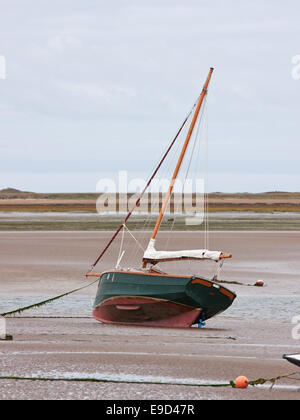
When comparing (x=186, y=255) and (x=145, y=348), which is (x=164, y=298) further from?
(x=145, y=348)

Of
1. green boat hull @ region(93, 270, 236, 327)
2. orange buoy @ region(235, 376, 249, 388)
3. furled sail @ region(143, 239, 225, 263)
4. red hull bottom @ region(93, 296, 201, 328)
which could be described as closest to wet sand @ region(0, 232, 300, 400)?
orange buoy @ region(235, 376, 249, 388)

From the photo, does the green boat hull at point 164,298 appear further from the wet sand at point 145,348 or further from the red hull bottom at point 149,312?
the wet sand at point 145,348

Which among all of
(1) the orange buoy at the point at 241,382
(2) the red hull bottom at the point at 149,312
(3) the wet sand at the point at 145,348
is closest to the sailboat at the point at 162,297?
(2) the red hull bottom at the point at 149,312

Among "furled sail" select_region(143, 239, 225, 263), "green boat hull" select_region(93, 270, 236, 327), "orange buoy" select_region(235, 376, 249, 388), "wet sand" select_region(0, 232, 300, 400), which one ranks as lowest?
"wet sand" select_region(0, 232, 300, 400)

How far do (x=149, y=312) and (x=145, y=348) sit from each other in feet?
16.8

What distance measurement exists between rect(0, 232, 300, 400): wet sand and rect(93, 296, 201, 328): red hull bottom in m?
0.49

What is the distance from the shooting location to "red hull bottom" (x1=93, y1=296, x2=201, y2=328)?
23.8 meters

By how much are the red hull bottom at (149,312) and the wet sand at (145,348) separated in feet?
1.62

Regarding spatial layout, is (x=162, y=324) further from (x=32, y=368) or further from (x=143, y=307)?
(x=32, y=368)

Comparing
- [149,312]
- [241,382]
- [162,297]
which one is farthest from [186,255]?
[241,382]

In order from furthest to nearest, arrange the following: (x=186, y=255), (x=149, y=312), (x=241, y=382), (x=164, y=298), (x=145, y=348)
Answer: (x=186, y=255)
(x=149, y=312)
(x=164, y=298)
(x=145, y=348)
(x=241, y=382)

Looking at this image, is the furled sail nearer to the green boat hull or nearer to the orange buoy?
the green boat hull

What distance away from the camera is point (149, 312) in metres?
24.1
